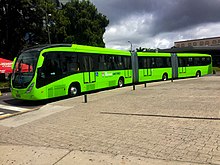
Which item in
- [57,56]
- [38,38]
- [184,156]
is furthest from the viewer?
[38,38]

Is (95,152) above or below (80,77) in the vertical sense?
below

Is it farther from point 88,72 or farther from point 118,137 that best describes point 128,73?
point 118,137

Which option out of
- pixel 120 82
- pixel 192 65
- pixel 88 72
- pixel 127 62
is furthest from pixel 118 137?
pixel 192 65

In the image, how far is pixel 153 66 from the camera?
23.0 meters

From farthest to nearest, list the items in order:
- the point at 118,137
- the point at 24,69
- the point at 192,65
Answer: the point at 192,65, the point at 24,69, the point at 118,137

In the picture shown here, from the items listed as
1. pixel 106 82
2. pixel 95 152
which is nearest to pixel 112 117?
pixel 95 152

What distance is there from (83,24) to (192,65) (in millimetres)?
18331

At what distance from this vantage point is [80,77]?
14.6m

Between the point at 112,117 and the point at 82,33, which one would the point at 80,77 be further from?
the point at 82,33

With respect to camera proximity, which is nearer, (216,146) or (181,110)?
(216,146)

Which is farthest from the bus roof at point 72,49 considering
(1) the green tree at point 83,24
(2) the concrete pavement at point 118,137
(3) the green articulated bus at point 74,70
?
(1) the green tree at point 83,24

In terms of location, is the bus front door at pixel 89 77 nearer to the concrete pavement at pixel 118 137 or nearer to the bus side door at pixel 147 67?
the concrete pavement at pixel 118 137

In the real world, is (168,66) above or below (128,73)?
above

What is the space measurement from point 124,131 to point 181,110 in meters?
3.06
